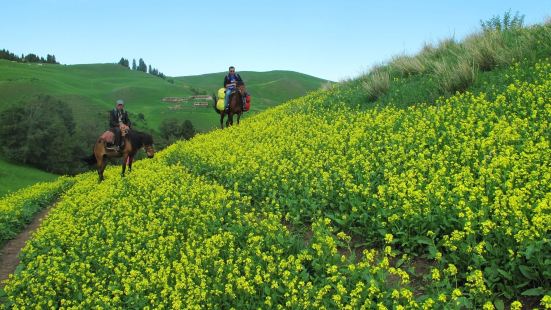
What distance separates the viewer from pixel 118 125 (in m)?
17.9

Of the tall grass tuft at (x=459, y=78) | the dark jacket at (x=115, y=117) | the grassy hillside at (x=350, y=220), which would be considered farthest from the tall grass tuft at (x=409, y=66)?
the dark jacket at (x=115, y=117)

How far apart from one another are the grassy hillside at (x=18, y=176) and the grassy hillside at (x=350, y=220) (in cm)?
3357

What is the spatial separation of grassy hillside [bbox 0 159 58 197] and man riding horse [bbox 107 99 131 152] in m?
28.6

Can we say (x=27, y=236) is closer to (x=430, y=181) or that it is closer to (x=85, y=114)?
(x=430, y=181)

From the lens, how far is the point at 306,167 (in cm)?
1209

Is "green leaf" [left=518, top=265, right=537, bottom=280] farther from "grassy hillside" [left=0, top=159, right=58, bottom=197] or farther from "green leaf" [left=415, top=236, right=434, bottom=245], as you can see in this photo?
"grassy hillside" [left=0, top=159, right=58, bottom=197]

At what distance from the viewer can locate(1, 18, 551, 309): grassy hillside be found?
656 centimetres

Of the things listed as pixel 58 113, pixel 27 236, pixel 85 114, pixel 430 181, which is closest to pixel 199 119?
pixel 85 114

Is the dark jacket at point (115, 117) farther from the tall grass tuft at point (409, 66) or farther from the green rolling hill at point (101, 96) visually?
the green rolling hill at point (101, 96)

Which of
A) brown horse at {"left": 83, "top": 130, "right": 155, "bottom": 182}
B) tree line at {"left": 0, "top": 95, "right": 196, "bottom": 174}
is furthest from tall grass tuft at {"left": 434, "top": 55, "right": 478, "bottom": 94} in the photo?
tree line at {"left": 0, "top": 95, "right": 196, "bottom": 174}

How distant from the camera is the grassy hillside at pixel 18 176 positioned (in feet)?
147

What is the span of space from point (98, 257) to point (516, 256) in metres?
8.63

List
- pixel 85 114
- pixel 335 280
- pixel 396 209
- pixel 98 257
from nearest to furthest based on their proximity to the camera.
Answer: pixel 335 280 < pixel 396 209 < pixel 98 257 < pixel 85 114

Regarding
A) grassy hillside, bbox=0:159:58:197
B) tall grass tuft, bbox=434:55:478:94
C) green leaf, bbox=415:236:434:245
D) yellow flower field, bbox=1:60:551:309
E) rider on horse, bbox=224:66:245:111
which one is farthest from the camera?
grassy hillside, bbox=0:159:58:197
